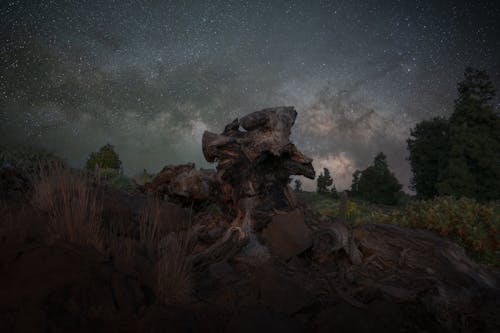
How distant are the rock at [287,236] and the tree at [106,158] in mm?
21000

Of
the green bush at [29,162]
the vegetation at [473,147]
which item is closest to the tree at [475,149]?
the vegetation at [473,147]

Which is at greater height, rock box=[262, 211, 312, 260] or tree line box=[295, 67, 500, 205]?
tree line box=[295, 67, 500, 205]

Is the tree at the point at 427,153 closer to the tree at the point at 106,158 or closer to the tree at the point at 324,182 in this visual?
the tree at the point at 324,182

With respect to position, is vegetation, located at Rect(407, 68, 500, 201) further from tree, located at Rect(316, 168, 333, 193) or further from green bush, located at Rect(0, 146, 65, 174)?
green bush, located at Rect(0, 146, 65, 174)

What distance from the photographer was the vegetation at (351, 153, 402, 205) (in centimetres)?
2534

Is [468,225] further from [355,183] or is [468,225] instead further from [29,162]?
[355,183]

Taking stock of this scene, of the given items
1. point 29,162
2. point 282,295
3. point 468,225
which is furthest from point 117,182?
point 468,225

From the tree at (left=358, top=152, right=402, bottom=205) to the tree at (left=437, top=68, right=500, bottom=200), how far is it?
705cm

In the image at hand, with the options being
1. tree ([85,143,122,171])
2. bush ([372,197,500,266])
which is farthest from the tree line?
tree ([85,143,122,171])

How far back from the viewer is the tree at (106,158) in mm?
22156

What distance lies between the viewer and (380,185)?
25875mm

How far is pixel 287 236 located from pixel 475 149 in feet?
60.4

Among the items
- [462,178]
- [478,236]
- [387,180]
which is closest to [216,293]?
[478,236]

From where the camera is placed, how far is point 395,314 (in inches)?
90.0
